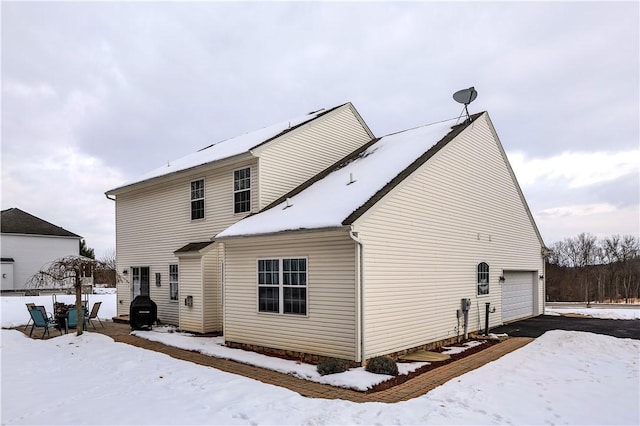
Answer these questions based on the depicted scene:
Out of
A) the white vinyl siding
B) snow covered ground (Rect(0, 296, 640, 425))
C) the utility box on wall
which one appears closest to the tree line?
the utility box on wall

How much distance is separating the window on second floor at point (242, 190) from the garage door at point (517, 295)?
31.2 feet

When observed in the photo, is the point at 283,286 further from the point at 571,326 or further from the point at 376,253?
the point at 571,326

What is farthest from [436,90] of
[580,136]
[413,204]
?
[413,204]

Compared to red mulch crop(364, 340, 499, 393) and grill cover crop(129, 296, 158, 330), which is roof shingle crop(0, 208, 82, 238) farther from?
red mulch crop(364, 340, 499, 393)

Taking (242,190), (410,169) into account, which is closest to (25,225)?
(242,190)

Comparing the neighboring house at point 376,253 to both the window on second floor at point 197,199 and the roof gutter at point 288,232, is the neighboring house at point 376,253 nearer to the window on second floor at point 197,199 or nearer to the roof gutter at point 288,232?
the roof gutter at point 288,232

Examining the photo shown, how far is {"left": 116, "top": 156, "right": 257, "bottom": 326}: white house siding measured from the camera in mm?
14031

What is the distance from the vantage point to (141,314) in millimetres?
14258

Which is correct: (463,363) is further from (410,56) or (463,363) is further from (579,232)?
(579,232)

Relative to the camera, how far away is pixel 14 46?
12289 mm

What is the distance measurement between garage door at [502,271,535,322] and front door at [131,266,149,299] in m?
13.5

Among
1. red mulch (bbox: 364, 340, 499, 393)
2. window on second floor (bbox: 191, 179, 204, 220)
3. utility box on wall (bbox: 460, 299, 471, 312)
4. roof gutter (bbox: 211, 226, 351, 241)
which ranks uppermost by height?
window on second floor (bbox: 191, 179, 204, 220)

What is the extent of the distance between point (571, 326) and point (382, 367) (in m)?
10.1

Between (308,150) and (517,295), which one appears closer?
(308,150)
